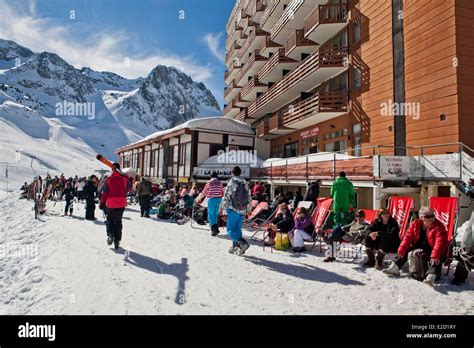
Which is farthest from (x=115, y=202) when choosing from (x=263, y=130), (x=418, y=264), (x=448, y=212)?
(x=263, y=130)

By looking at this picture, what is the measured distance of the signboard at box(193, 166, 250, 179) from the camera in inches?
800

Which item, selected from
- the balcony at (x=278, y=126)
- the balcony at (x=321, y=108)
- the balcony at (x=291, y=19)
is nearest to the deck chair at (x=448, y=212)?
the balcony at (x=321, y=108)

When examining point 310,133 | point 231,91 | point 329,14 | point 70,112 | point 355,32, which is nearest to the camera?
point 355,32

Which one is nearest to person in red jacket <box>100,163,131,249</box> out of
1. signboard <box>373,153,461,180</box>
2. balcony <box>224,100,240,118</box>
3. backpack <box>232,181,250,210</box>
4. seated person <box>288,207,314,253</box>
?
backpack <box>232,181,250,210</box>

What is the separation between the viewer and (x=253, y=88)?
28.4 metres

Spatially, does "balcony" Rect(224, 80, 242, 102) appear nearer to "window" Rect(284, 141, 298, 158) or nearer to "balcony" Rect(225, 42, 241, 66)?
"balcony" Rect(225, 42, 241, 66)

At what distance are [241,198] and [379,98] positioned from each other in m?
11.0

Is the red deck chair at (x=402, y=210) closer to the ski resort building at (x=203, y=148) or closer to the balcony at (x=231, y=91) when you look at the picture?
the ski resort building at (x=203, y=148)

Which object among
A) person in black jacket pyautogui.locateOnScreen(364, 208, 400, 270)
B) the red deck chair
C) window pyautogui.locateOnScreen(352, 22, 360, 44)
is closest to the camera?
person in black jacket pyautogui.locateOnScreen(364, 208, 400, 270)

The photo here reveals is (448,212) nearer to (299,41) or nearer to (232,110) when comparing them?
(299,41)

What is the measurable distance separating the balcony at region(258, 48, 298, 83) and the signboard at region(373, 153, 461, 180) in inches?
592

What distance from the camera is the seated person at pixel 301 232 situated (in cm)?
673

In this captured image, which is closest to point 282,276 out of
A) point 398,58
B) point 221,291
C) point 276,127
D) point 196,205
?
point 221,291

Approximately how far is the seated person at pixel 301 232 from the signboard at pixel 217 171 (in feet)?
43.1
